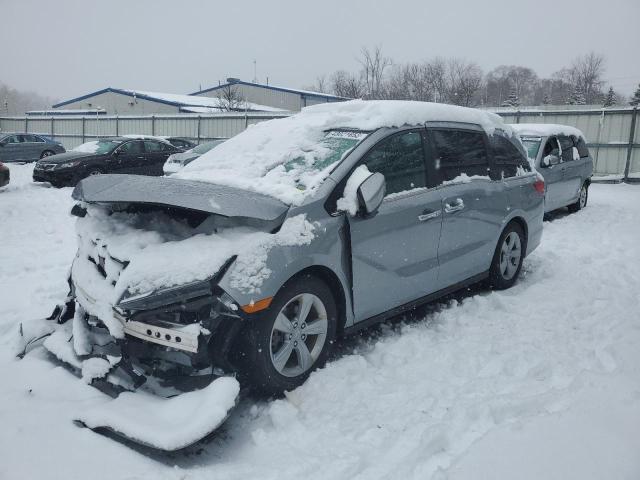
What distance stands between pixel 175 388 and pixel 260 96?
47005 millimetres

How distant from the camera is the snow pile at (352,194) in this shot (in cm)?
330

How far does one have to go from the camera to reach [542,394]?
10.00 ft

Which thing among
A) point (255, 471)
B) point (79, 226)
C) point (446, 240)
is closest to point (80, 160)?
point (79, 226)

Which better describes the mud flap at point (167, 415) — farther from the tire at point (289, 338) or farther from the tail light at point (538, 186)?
the tail light at point (538, 186)

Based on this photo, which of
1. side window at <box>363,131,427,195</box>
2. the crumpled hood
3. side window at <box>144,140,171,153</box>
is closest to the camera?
the crumpled hood

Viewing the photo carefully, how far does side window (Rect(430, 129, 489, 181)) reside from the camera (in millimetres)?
4234

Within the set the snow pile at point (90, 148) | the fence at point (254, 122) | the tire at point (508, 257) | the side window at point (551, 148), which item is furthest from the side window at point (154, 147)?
the tire at point (508, 257)

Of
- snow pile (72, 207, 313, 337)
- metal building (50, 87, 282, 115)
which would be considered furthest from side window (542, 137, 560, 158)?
metal building (50, 87, 282, 115)

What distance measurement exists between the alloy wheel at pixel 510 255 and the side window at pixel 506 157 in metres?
0.63

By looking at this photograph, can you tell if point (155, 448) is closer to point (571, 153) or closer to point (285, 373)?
point (285, 373)

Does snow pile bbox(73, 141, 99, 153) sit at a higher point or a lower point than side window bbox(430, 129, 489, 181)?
lower

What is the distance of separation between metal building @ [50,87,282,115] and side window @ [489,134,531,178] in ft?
111

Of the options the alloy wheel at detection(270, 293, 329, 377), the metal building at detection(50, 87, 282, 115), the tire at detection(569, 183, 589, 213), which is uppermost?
the metal building at detection(50, 87, 282, 115)

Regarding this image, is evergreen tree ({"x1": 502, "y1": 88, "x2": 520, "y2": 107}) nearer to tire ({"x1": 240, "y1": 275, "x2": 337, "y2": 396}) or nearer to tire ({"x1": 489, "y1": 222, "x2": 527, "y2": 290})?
tire ({"x1": 489, "y1": 222, "x2": 527, "y2": 290})
